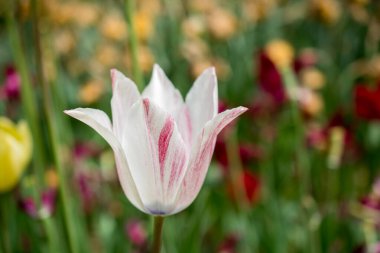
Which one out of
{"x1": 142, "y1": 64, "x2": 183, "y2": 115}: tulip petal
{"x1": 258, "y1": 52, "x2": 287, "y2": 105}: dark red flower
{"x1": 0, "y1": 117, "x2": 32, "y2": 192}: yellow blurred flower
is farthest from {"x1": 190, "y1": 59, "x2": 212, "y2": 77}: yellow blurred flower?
{"x1": 142, "y1": 64, "x2": 183, "y2": 115}: tulip petal

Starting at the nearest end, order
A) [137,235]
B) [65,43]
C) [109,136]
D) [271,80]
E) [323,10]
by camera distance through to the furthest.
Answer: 1. [109,136]
2. [137,235]
3. [271,80]
4. [323,10]
5. [65,43]

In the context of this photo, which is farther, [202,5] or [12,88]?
[202,5]

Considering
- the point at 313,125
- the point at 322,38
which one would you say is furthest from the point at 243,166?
the point at 322,38

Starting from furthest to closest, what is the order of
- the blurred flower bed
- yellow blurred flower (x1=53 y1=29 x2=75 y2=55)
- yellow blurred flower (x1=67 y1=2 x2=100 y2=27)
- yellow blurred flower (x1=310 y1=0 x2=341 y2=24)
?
yellow blurred flower (x1=67 y1=2 x2=100 y2=27) → yellow blurred flower (x1=53 y1=29 x2=75 y2=55) → yellow blurred flower (x1=310 y1=0 x2=341 y2=24) → the blurred flower bed

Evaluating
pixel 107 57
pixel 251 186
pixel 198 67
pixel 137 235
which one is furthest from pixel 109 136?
pixel 107 57

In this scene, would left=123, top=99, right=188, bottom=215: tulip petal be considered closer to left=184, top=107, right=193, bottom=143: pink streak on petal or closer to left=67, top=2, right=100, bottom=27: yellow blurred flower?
left=184, top=107, right=193, bottom=143: pink streak on petal

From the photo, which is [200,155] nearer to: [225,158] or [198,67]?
[225,158]

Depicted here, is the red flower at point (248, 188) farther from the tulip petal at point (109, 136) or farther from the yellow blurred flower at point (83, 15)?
the yellow blurred flower at point (83, 15)

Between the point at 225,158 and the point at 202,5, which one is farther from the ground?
the point at 202,5
